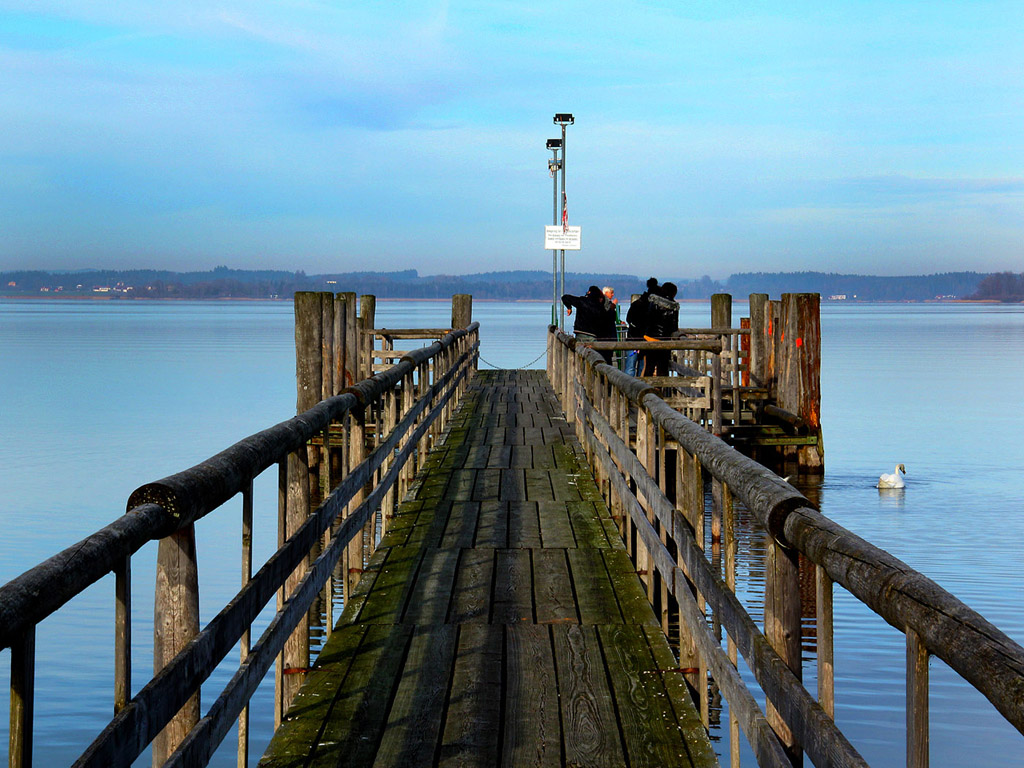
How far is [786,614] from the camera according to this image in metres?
3.11

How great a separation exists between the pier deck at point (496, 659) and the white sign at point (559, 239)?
17.2m

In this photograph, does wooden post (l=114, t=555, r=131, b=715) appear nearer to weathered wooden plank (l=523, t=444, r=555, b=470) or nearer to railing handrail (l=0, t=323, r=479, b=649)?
railing handrail (l=0, t=323, r=479, b=649)

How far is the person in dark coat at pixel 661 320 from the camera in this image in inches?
656

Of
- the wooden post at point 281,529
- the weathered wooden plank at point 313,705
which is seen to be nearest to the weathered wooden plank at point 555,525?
the weathered wooden plank at point 313,705

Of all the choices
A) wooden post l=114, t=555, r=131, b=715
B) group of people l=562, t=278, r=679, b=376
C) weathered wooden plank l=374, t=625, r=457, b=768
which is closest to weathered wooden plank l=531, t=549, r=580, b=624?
weathered wooden plank l=374, t=625, r=457, b=768

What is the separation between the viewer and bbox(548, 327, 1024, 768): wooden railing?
1.86 m

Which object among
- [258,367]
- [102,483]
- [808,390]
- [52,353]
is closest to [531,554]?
[808,390]

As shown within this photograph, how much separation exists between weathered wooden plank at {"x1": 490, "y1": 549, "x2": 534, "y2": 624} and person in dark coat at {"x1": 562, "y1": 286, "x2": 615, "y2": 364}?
1042 centimetres

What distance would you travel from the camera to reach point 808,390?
713 inches

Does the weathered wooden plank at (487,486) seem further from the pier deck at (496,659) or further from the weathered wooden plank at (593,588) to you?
the weathered wooden plank at (593,588)

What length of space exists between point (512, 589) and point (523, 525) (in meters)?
1.89

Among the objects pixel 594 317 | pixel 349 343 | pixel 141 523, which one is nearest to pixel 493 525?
pixel 141 523

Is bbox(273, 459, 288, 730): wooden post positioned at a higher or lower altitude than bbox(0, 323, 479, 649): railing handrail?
lower

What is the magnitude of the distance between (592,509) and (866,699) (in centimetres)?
251
